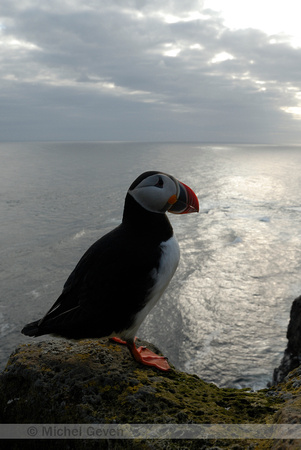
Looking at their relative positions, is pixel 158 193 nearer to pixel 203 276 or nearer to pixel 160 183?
pixel 160 183

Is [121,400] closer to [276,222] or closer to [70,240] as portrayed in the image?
[70,240]

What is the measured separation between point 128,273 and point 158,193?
922 mm

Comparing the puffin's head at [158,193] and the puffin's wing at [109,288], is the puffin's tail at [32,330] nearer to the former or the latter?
the puffin's wing at [109,288]

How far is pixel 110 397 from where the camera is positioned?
3.58 meters

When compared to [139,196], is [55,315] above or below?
below

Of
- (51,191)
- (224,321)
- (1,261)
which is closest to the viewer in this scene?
(224,321)

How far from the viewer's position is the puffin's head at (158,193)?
405 centimetres

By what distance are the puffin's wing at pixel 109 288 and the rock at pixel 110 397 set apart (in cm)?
39

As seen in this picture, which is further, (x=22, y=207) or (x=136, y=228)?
(x=22, y=207)

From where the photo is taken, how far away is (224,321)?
18156mm

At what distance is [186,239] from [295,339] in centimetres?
2111

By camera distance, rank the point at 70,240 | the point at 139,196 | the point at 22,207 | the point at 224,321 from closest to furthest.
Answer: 1. the point at 139,196
2. the point at 224,321
3. the point at 70,240
4. the point at 22,207

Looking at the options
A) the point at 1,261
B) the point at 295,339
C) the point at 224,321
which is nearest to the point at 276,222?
the point at 224,321

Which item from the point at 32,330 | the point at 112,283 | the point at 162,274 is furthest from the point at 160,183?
the point at 32,330
